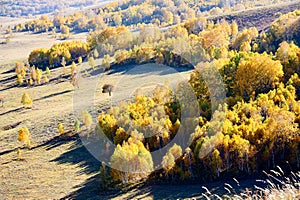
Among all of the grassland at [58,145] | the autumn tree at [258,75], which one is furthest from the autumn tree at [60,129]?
the autumn tree at [258,75]

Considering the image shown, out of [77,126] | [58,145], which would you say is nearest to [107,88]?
[77,126]

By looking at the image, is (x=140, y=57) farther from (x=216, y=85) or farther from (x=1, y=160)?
(x=1, y=160)

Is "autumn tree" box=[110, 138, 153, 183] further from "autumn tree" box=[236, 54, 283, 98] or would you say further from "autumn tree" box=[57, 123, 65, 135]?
"autumn tree" box=[236, 54, 283, 98]

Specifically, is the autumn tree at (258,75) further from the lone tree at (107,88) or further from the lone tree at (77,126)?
the lone tree at (107,88)

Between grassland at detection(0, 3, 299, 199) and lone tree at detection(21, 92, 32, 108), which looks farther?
lone tree at detection(21, 92, 32, 108)

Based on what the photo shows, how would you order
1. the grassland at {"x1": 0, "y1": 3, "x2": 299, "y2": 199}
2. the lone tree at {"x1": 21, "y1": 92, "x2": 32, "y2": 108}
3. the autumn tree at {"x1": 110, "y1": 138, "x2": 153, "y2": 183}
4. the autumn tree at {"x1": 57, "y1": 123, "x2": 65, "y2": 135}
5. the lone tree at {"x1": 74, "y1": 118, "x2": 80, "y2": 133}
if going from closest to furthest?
1. the grassland at {"x1": 0, "y1": 3, "x2": 299, "y2": 199}
2. the autumn tree at {"x1": 110, "y1": 138, "x2": 153, "y2": 183}
3. the lone tree at {"x1": 74, "y1": 118, "x2": 80, "y2": 133}
4. the autumn tree at {"x1": 57, "y1": 123, "x2": 65, "y2": 135}
5. the lone tree at {"x1": 21, "y1": 92, "x2": 32, "y2": 108}

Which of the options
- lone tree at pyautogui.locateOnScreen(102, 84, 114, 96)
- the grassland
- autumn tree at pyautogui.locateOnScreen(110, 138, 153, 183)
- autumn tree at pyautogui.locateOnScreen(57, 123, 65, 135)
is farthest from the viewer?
lone tree at pyautogui.locateOnScreen(102, 84, 114, 96)

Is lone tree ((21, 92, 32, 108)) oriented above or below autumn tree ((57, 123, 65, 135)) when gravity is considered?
above

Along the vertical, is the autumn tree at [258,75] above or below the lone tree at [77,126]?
above

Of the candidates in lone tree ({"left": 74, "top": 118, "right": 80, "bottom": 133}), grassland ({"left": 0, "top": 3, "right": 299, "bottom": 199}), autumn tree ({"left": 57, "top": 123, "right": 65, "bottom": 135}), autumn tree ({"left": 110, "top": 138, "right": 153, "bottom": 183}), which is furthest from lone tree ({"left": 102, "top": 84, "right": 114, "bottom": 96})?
autumn tree ({"left": 110, "top": 138, "right": 153, "bottom": 183})

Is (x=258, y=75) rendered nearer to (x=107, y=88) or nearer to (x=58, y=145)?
(x=58, y=145)

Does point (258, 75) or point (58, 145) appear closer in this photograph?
point (58, 145)
